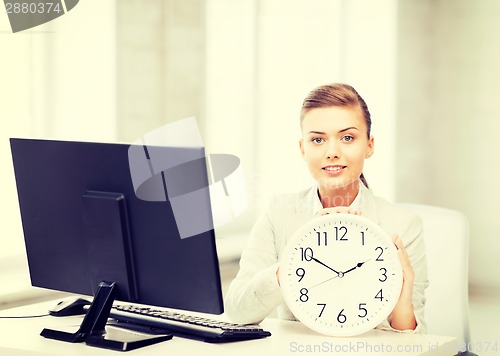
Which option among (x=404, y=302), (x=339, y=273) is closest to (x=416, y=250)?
(x=404, y=302)

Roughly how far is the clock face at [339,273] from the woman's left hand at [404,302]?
0.03m

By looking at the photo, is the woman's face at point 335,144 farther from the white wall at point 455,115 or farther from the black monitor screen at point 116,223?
the white wall at point 455,115

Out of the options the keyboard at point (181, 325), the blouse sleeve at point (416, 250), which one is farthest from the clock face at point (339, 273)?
the blouse sleeve at point (416, 250)

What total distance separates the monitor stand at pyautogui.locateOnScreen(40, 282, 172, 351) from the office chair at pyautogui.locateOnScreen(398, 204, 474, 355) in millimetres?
952

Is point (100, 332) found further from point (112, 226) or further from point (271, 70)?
point (271, 70)

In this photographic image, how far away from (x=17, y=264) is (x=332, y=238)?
4.47 ft

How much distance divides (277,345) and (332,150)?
0.51m

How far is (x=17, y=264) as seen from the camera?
9.38 feet

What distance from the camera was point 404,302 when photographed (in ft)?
6.52

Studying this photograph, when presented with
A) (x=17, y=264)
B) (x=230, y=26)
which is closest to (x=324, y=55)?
(x=230, y=26)

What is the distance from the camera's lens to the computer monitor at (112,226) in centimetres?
187

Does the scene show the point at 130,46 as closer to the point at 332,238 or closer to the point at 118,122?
the point at 118,122

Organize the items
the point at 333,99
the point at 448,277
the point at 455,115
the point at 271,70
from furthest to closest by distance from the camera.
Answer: the point at 455,115
the point at 271,70
the point at 448,277
the point at 333,99

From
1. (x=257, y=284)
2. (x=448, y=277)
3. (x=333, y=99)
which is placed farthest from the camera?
(x=448, y=277)
